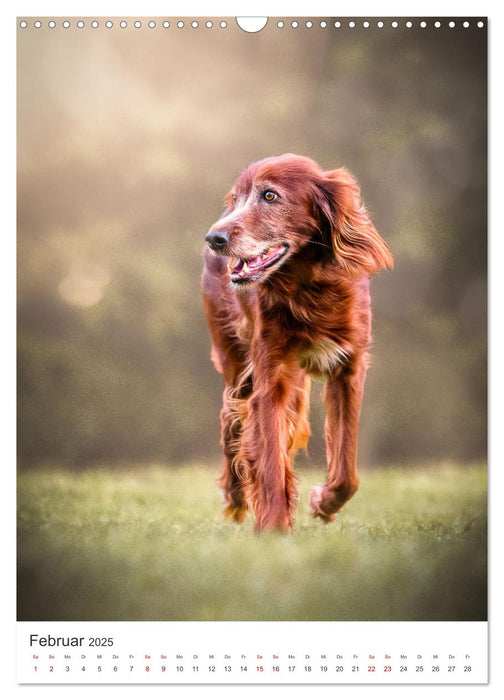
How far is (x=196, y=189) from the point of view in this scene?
151 inches

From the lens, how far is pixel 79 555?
3752 millimetres

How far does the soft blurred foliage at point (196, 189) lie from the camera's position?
12.3 feet

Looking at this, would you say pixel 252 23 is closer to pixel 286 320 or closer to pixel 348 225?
pixel 348 225

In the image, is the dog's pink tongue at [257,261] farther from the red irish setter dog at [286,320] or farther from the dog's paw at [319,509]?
the dog's paw at [319,509]

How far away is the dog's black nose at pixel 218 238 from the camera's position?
11.9 ft

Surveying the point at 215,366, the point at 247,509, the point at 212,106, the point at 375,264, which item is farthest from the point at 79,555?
the point at 212,106

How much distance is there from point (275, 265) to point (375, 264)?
1.55 feet

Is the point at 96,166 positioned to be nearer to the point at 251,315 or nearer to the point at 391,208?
the point at 251,315
